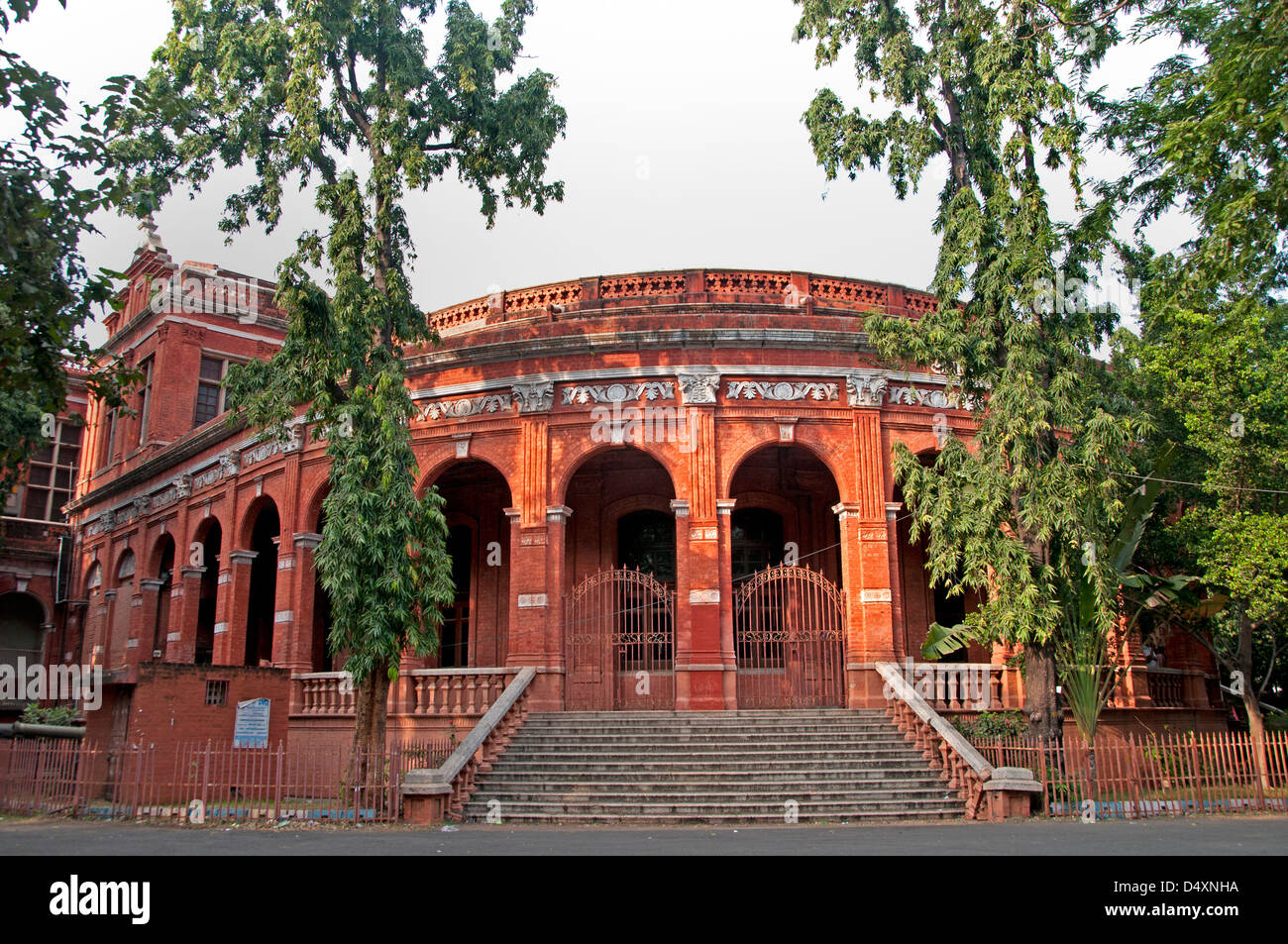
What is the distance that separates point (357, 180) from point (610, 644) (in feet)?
27.2

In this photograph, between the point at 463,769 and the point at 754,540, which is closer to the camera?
the point at 463,769

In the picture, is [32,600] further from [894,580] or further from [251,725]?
[894,580]

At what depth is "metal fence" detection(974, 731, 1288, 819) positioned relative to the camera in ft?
41.1

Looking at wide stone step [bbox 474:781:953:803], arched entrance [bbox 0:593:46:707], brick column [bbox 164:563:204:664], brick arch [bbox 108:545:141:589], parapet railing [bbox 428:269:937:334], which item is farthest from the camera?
arched entrance [bbox 0:593:46:707]

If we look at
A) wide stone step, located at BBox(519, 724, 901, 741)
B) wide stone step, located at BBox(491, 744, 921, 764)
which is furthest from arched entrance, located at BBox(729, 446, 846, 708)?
wide stone step, located at BBox(491, 744, 921, 764)

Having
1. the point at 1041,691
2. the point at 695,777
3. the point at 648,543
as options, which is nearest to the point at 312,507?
the point at 648,543

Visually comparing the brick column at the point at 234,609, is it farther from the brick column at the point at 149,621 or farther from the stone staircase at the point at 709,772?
the stone staircase at the point at 709,772

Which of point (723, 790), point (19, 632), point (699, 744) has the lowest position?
point (723, 790)

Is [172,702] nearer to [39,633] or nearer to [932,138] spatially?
[932,138]

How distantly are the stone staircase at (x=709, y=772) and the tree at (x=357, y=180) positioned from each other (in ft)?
7.60

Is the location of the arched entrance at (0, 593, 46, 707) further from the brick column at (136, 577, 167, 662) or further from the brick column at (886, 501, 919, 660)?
the brick column at (886, 501, 919, 660)

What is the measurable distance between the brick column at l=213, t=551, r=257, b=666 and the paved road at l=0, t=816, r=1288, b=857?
9.52 m

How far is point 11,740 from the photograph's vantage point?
15.7 m

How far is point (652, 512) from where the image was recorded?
2075cm
